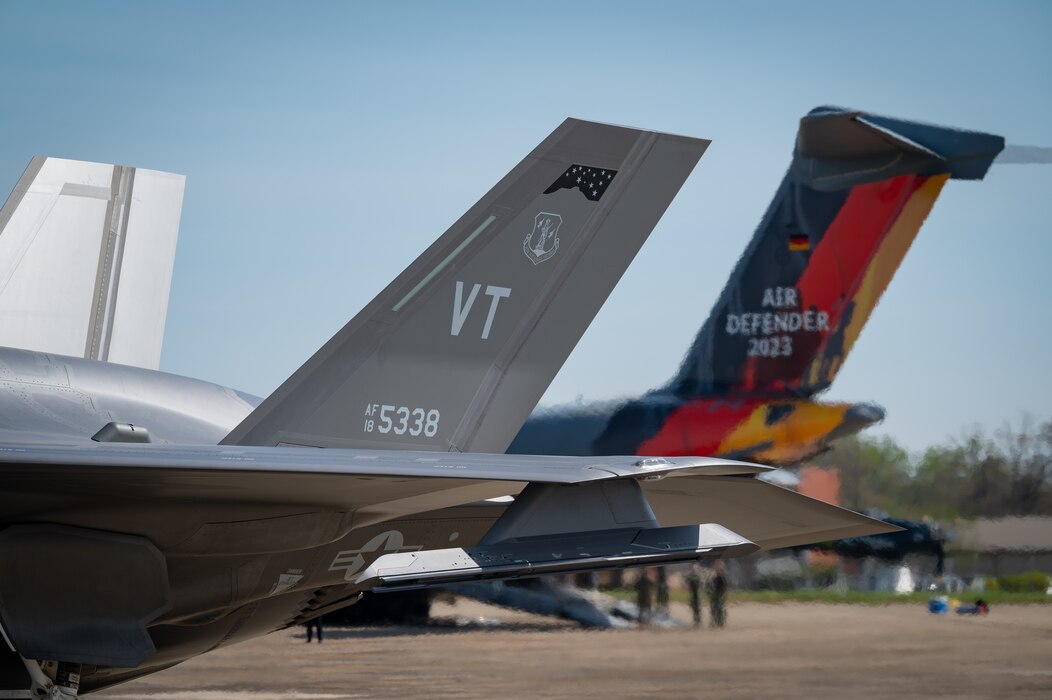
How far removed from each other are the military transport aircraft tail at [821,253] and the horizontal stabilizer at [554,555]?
8334 millimetres

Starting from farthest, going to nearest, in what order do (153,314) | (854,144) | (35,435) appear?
(854,144) → (153,314) → (35,435)

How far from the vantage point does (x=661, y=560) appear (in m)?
4.01

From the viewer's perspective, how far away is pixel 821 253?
41.4 ft

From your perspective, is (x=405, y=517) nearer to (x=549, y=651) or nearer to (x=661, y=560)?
(x=661, y=560)

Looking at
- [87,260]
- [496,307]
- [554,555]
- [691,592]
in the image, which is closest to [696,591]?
[691,592]

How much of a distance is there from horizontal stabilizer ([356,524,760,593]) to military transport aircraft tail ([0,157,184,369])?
4318mm

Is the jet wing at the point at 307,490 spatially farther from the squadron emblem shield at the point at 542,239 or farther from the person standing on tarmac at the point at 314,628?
the person standing on tarmac at the point at 314,628

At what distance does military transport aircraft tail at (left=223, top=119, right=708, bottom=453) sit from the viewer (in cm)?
571

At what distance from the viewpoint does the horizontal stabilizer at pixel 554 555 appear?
3.72m

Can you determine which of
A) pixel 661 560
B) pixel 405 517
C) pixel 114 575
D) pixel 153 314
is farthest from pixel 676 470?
pixel 153 314

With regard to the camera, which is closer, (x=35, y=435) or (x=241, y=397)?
(x=35, y=435)

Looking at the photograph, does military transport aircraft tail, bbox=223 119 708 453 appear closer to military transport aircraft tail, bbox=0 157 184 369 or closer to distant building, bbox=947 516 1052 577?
military transport aircraft tail, bbox=0 157 184 369

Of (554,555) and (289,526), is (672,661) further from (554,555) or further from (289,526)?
(554,555)

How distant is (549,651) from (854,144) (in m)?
6.79
